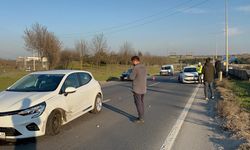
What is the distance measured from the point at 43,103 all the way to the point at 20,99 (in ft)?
1.69

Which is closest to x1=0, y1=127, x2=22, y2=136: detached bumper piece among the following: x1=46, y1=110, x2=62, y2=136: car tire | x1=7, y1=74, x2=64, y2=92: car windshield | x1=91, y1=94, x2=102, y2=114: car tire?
x1=46, y1=110, x2=62, y2=136: car tire

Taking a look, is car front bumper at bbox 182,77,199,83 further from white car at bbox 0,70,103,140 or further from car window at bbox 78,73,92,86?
white car at bbox 0,70,103,140

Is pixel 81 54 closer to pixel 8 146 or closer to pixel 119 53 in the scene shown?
pixel 119 53

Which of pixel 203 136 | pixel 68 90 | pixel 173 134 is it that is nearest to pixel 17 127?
pixel 68 90

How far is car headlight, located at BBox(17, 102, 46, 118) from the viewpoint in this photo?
6793mm

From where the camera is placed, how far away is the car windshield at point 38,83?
8.19 m

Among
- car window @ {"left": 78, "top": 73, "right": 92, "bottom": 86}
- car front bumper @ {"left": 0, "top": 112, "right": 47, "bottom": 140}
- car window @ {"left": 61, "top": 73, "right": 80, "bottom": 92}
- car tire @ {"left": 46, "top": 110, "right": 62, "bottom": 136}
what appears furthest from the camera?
car window @ {"left": 78, "top": 73, "right": 92, "bottom": 86}

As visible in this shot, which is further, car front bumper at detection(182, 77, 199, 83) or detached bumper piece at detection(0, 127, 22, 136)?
car front bumper at detection(182, 77, 199, 83)

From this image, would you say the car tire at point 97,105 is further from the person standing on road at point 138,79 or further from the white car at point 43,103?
the person standing on road at point 138,79

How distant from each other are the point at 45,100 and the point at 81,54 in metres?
41.9

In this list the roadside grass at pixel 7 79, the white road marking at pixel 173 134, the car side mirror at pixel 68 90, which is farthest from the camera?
the roadside grass at pixel 7 79

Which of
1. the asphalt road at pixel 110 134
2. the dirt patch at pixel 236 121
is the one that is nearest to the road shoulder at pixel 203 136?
the dirt patch at pixel 236 121

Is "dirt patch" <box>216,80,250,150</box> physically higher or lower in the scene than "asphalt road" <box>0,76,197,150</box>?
higher

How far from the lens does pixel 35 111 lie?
696 cm
